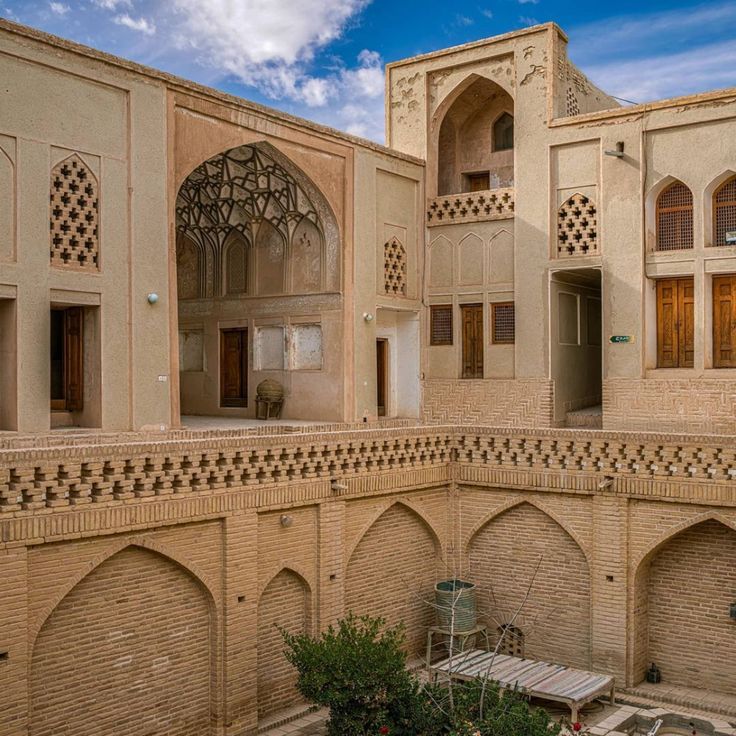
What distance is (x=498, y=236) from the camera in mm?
14289

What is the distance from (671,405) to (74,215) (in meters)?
8.15

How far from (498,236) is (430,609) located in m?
5.79

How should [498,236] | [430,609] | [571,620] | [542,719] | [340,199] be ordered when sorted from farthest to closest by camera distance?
[498,236], [340,199], [430,609], [571,620], [542,719]

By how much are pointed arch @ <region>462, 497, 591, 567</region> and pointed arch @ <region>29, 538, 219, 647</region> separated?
12.7 feet

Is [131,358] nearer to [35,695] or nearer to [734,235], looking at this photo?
[35,695]

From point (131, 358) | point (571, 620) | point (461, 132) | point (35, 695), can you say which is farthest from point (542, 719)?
point (461, 132)

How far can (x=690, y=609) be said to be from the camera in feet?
35.1

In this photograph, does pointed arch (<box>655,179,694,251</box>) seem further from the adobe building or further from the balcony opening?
the balcony opening

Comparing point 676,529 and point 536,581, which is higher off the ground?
point 676,529

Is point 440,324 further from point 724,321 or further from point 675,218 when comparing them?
point 724,321

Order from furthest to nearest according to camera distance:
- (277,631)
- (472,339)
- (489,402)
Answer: (472,339), (489,402), (277,631)

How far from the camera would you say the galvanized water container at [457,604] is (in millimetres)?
11188

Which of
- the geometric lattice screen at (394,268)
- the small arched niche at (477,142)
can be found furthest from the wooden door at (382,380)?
the small arched niche at (477,142)

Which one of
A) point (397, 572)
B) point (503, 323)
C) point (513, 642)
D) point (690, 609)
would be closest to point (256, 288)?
point (503, 323)
